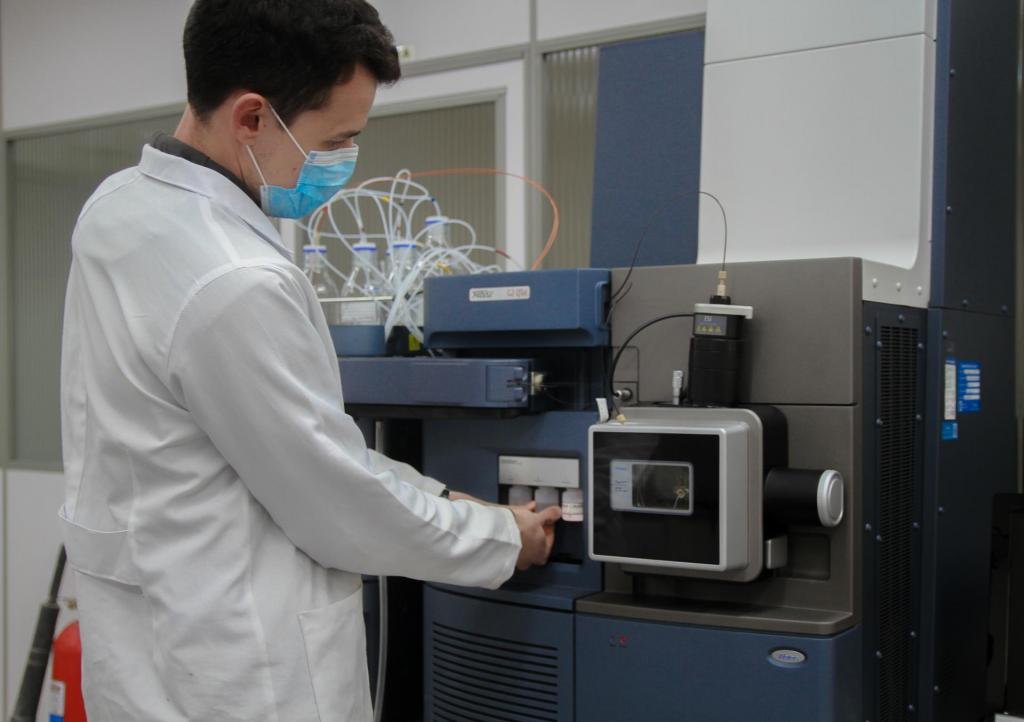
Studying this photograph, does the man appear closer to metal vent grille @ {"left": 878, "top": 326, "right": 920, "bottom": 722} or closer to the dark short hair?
the dark short hair

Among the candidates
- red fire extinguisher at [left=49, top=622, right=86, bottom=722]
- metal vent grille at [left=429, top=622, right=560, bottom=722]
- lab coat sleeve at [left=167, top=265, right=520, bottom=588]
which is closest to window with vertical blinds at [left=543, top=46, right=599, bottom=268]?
metal vent grille at [left=429, top=622, right=560, bottom=722]

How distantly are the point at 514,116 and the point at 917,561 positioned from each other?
1.50 m

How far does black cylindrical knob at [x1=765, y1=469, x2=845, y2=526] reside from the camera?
1.33 metres

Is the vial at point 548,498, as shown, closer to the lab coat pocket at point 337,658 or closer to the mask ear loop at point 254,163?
the lab coat pocket at point 337,658

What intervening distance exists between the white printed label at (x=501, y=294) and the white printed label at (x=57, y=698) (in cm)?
176

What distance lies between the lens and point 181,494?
1.07m

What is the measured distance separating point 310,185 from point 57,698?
6.61 ft

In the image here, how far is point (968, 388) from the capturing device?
5.78 feet

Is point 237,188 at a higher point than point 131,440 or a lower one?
higher

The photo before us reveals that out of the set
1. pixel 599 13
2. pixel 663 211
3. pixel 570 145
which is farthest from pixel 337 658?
pixel 599 13

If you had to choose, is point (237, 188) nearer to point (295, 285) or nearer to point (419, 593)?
point (295, 285)

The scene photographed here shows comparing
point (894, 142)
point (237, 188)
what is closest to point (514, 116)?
point (894, 142)

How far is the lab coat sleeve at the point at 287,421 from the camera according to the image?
1.02 m

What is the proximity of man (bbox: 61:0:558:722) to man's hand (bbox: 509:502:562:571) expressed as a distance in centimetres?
34
